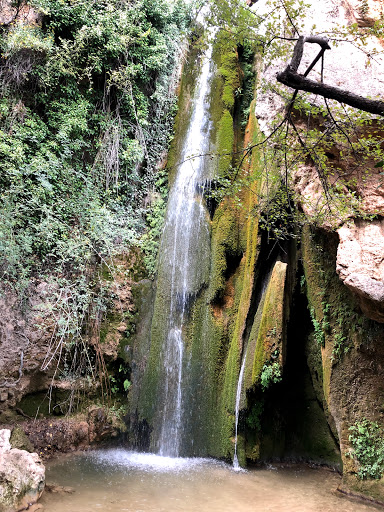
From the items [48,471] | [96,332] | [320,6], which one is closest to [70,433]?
[48,471]

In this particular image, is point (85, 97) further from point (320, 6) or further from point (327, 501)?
point (327, 501)

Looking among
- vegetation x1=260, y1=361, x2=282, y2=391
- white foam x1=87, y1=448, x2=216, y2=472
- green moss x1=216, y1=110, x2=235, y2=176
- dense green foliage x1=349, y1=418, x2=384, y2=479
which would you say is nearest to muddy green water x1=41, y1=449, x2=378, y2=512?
white foam x1=87, y1=448, x2=216, y2=472

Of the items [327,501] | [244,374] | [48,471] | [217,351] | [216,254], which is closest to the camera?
[327,501]

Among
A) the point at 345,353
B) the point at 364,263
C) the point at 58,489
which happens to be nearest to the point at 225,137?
the point at 364,263

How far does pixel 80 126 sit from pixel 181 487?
6951 millimetres

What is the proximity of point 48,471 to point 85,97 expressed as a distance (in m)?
7.44

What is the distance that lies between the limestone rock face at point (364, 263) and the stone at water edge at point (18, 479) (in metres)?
4.45

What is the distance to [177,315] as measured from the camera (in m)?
7.83

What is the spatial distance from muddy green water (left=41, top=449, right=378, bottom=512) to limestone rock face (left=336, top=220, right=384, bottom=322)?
2536mm

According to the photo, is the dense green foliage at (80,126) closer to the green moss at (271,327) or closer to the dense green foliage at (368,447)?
the green moss at (271,327)

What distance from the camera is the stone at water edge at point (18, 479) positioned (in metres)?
4.44

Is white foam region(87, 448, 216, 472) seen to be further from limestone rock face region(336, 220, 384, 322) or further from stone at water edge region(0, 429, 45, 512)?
limestone rock face region(336, 220, 384, 322)

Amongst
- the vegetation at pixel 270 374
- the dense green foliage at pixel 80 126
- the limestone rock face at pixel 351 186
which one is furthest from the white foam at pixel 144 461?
the limestone rock face at pixel 351 186

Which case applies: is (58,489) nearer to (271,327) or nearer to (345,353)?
(271,327)
